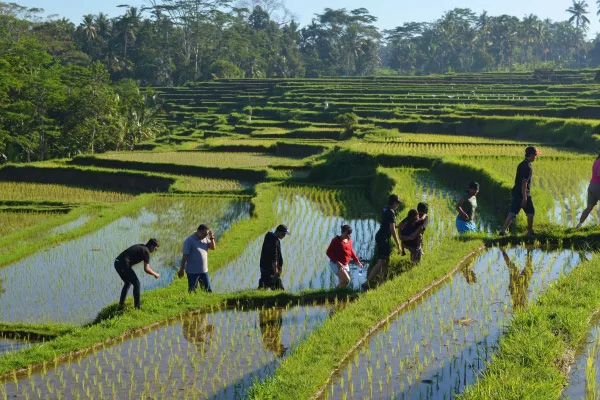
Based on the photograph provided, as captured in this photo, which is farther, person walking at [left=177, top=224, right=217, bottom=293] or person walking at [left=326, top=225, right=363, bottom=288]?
person walking at [left=326, top=225, right=363, bottom=288]

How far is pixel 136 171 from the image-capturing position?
23922 mm

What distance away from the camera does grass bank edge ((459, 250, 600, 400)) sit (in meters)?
5.03

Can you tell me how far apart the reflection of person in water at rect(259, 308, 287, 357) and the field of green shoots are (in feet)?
0.13

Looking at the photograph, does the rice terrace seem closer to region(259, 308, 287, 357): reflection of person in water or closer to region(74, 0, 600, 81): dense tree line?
region(259, 308, 287, 357): reflection of person in water

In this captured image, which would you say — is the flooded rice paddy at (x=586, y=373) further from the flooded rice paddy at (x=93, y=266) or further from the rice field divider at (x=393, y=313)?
the flooded rice paddy at (x=93, y=266)

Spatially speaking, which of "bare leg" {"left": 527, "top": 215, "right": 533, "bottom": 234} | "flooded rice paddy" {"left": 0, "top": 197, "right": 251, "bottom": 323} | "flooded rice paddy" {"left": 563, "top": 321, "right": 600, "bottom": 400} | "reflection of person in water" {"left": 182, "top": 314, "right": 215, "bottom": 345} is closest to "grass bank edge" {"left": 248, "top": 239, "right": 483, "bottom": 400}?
"bare leg" {"left": 527, "top": 215, "right": 533, "bottom": 234}

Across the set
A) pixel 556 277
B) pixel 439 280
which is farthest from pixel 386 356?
pixel 556 277

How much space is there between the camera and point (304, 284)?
10.5 m

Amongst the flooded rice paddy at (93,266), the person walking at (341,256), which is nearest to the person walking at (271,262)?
the person walking at (341,256)

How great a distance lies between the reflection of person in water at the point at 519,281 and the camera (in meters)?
8.10

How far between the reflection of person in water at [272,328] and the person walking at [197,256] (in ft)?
3.17

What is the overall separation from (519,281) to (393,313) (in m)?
1.89

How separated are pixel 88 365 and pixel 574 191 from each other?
11156mm

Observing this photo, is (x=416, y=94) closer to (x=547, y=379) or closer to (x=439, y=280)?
(x=439, y=280)
